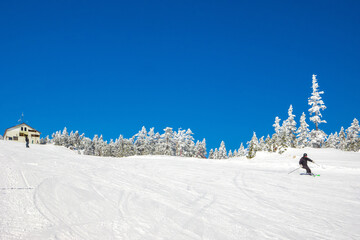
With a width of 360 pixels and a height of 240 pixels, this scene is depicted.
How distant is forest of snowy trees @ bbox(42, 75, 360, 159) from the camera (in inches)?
1625

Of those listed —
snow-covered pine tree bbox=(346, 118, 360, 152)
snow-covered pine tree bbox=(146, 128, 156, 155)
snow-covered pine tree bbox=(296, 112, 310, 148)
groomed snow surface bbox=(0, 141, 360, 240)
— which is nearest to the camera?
groomed snow surface bbox=(0, 141, 360, 240)

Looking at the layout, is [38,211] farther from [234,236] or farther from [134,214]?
[234,236]

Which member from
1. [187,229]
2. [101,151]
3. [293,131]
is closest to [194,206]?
[187,229]

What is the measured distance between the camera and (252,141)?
79312 mm

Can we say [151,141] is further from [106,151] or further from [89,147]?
[89,147]

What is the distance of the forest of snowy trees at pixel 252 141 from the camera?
1625 inches

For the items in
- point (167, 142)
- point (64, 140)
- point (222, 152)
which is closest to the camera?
point (167, 142)

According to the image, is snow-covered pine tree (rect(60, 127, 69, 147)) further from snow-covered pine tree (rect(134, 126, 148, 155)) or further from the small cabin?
snow-covered pine tree (rect(134, 126, 148, 155))

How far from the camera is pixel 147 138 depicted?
8112 centimetres

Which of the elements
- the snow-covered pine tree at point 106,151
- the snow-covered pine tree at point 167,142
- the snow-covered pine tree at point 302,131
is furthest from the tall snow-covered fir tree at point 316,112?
the snow-covered pine tree at point 106,151

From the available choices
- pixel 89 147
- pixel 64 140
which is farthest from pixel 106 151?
pixel 64 140

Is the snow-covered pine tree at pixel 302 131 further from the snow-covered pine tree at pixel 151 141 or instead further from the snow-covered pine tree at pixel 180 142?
the snow-covered pine tree at pixel 151 141

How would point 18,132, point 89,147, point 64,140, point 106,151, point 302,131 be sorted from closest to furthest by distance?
1. point 302,131
2. point 18,132
3. point 106,151
4. point 64,140
5. point 89,147

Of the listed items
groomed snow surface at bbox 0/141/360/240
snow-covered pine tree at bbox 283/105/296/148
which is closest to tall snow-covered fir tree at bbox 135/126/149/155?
snow-covered pine tree at bbox 283/105/296/148
